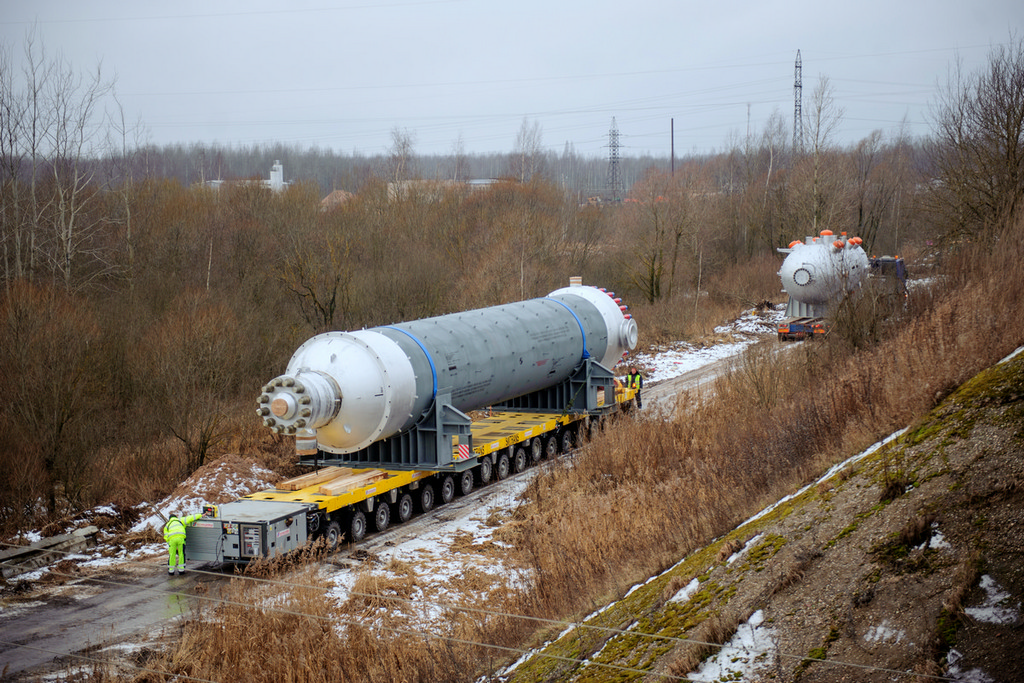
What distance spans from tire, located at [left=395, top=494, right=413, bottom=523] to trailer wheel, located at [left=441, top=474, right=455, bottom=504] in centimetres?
103

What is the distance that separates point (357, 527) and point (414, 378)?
9.09 feet

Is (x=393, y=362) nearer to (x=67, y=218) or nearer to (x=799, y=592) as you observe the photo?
(x=799, y=592)

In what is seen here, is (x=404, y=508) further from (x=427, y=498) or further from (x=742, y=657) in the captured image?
(x=742, y=657)

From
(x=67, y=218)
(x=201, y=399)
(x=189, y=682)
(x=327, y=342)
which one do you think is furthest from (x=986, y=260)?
(x=67, y=218)

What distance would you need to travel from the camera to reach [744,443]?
12.1m

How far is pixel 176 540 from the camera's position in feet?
41.1

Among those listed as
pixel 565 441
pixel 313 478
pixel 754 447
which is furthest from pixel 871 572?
pixel 565 441

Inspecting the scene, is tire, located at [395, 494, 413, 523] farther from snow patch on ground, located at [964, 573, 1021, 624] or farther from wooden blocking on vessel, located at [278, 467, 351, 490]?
snow patch on ground, located at [964, 573, 1021, 624]

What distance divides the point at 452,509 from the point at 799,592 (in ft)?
34.2

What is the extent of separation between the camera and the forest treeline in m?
17.0

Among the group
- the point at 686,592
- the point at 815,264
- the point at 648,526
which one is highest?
the point at 815,264

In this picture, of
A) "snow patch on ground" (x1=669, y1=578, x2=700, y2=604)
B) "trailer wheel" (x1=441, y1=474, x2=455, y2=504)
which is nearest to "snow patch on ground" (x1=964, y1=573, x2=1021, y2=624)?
"snow patch on ground" (x1=669, y1=578, x2=700, y2=604)

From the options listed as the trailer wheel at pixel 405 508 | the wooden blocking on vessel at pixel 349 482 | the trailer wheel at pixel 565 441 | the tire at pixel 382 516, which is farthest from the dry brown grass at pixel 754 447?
the trailer wheel at pixel 565 441

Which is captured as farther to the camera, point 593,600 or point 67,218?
point 67,218
